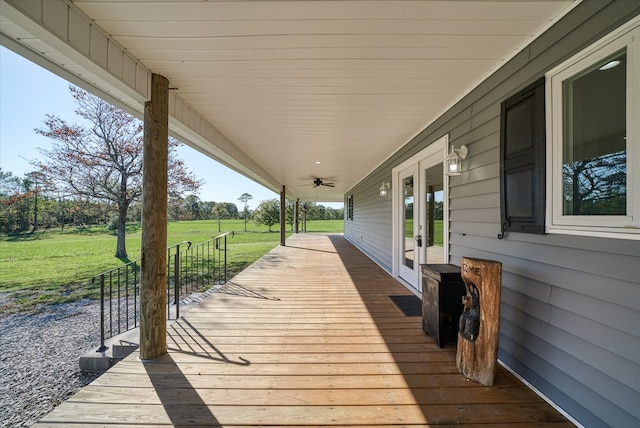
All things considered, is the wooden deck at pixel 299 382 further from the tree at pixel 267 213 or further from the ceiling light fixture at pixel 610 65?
the tree at pixel 267 213

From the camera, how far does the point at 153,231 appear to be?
7.20ft

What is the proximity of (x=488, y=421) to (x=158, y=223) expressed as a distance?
107 inches

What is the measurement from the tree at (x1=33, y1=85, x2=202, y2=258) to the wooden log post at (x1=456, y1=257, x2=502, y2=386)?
33.7ft

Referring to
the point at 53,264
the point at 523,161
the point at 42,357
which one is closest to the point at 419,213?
the point at 523,161

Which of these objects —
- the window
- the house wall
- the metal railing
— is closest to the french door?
the house wall

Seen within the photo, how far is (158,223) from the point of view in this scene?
222 centimetres

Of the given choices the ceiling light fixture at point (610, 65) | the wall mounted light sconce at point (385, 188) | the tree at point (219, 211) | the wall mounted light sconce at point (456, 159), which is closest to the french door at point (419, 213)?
the wall mounted light sconce at point (456, 159)

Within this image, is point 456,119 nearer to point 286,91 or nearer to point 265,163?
point 286,91

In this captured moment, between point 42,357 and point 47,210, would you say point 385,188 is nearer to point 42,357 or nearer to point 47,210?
point 42,357

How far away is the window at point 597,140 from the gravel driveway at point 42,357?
414 centimetres

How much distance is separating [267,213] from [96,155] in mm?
14713

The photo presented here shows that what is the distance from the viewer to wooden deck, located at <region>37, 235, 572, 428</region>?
5.20ft

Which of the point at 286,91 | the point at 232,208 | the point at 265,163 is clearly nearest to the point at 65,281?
the point at 265,163

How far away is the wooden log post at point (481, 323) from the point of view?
1.81m
